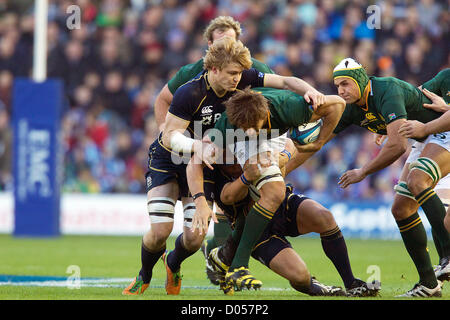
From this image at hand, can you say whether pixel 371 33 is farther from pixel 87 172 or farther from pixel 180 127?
pixel 180 127

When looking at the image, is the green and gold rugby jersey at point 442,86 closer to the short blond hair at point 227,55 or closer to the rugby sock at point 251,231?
the short blond hair at point 227,55

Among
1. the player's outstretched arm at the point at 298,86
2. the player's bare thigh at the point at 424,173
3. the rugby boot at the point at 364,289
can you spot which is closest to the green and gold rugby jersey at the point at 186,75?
the player's outstretched arm at the point at 298,86

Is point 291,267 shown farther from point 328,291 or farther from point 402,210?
point 402,210

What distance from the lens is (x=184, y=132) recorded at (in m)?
7.04

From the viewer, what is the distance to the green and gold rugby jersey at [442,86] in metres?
7.43

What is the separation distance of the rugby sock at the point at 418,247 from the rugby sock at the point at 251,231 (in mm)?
1306

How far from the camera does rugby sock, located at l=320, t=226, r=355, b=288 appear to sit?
6.66 metres

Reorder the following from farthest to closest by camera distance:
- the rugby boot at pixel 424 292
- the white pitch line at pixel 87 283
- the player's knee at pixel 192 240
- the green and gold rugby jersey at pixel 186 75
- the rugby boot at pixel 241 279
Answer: the green and gold rugby jersey at pixel 186 75, the white pitch line at pixel 87 283, the player's knee at pixel 192 240, the rugby boot at pixel 424 292, the rugby boot at pixel 241 279

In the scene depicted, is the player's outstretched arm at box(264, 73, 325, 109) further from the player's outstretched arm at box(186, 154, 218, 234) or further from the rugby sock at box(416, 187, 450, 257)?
the rugby sock at box(416, 187, 450, 257)

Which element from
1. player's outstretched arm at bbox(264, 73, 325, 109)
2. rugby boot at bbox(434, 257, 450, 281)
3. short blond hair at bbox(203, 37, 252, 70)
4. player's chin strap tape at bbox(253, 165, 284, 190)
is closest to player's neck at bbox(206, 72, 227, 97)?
short blond hair at bbox(203, 37, 252, 70)

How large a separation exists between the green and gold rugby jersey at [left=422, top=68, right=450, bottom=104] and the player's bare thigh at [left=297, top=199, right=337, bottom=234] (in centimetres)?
169
